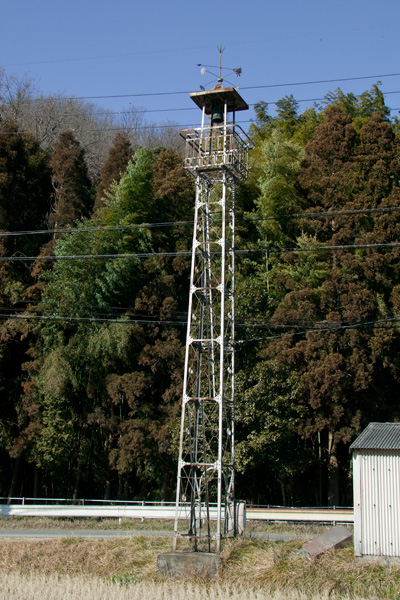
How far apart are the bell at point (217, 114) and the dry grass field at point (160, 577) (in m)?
10.1

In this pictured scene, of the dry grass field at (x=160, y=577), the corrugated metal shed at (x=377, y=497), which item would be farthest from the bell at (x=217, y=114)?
the dry grass field at (x=160, y=577)

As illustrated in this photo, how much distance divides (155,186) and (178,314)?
8.22 metres

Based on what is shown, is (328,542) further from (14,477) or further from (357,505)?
(14,477)

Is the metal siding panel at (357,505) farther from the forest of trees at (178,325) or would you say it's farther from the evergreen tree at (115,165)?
the evergreen tree at (115,165)

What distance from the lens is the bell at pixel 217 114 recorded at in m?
17.2

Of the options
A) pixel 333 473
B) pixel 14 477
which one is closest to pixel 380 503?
pixel 333 473

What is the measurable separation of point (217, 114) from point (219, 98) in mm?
397

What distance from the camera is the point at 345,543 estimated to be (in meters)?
14.6

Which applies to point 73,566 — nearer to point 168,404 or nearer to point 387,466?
point 387,466

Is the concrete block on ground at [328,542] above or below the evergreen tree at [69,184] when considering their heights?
below

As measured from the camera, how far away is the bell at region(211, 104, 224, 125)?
1723 cm

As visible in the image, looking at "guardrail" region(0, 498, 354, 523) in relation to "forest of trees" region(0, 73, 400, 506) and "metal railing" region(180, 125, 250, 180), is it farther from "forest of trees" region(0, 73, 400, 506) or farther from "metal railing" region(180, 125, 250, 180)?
"metal railing" region(180, 125, 250, 180)

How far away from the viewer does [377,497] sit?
14.1m

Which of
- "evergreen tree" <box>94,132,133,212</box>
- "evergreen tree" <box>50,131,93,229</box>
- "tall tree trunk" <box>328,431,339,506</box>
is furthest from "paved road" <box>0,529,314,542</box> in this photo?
"evergreen tree" <box>94,132,133,212</box>
